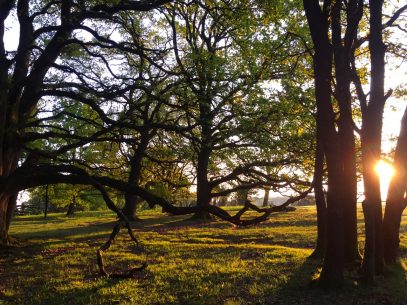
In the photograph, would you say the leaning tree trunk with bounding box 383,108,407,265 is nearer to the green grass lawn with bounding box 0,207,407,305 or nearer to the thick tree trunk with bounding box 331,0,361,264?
the green grass lawn with bounding box 0,207,407,305

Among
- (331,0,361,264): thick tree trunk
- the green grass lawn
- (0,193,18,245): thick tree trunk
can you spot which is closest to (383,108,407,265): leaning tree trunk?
the green grass lawn

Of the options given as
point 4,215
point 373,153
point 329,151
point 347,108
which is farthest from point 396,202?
point 4,215

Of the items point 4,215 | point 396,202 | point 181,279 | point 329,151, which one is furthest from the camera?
point 4,215

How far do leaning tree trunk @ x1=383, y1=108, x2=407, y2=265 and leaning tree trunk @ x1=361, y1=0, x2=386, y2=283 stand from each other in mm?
1255

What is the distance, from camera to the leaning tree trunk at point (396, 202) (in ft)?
39.4

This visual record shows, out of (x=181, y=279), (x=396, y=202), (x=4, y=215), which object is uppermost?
(x=396, y=202)

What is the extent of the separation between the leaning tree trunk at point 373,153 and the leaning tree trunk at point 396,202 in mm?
1255

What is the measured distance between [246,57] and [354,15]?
23.5 feet

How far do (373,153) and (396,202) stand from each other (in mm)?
2600

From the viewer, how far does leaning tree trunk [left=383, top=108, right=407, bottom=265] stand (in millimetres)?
12023

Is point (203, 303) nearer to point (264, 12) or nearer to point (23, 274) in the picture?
point (23, 274)

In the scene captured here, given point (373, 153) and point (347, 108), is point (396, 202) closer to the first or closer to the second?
point (373, 153)

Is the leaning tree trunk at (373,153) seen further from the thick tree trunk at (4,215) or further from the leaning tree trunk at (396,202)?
the thick tree trunk at (4,215)

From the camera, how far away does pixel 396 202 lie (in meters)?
12.1
